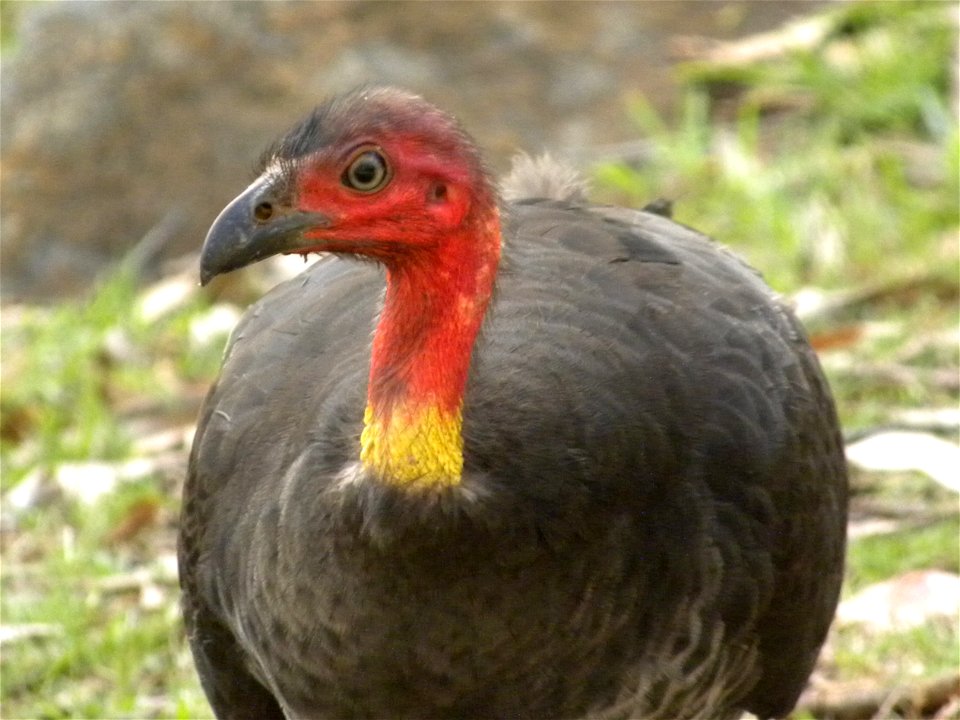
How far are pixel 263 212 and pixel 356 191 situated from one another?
0.16m

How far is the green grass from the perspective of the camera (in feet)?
16.9

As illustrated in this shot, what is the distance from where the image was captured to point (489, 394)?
3365mm

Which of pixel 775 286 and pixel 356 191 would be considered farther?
pixel 775 286

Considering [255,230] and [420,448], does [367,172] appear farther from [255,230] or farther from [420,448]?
[420,448]

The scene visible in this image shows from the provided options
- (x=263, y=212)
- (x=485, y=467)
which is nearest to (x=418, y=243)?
(x=263, y=212)

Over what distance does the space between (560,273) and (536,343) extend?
29 centimetres

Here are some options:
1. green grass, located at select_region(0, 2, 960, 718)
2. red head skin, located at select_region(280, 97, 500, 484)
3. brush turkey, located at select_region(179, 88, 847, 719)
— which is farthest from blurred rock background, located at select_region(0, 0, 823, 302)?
red head skin, located at select_region(280, 97, 500, 484)

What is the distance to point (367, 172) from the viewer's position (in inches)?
123

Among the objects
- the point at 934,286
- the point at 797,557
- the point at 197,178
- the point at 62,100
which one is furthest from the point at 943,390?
the point at 62,100

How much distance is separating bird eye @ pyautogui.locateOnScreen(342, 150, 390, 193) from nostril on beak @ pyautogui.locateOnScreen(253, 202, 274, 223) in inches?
5.4

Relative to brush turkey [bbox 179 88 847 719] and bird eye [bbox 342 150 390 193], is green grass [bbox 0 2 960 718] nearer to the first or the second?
brush turkey [bbox 179 88 847 719]

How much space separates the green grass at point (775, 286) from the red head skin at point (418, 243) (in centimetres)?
176

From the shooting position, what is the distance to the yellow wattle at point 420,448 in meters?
3.22

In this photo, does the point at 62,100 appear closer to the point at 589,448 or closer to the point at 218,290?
the point at 218,290
